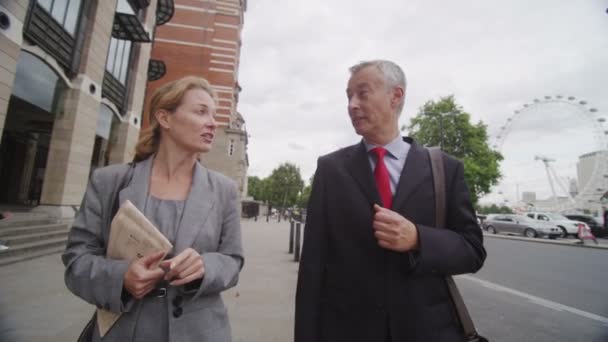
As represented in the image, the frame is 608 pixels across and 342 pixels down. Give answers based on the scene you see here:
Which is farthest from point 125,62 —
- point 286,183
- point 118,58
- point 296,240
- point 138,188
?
point 286,183

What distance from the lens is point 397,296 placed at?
134 centimetres

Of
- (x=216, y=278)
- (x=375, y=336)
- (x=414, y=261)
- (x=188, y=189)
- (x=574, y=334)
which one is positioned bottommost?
(x=574, y=334)

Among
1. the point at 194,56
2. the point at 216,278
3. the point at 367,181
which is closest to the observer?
the point at 216,278

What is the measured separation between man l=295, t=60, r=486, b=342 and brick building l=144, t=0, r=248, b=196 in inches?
1020

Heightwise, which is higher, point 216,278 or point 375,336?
point 216,278

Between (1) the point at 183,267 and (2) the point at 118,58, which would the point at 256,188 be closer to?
(2) the point at 118,58

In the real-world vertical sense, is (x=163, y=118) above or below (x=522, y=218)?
above

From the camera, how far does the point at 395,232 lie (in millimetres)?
1263

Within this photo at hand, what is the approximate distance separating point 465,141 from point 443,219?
123 ft

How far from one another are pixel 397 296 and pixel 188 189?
138cm

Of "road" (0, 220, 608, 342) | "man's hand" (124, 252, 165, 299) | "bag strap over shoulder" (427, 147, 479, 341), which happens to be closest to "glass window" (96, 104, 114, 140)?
"road" (0, 220, 608, 342)

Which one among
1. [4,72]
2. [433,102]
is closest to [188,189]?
[4,72]

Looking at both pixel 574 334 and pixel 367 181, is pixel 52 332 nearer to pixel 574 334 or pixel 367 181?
pixel 367 181

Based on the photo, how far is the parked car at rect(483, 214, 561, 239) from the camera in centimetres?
1879
